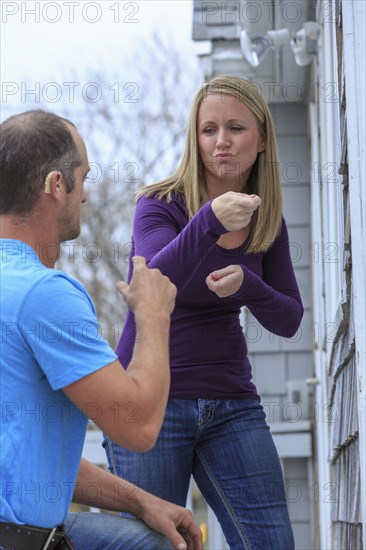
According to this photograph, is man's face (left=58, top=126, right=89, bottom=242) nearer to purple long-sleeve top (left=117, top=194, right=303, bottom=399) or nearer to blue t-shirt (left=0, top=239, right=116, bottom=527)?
blue t-shirt (left=0, top=239, right=116, bottom=527)

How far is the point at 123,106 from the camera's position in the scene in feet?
41.3

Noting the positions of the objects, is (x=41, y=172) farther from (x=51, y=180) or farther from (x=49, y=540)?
(x=49, y=540)

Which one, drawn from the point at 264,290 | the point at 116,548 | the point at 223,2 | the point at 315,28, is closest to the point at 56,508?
the point at 116,548

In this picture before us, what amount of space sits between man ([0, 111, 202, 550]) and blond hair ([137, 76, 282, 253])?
1.87 feet

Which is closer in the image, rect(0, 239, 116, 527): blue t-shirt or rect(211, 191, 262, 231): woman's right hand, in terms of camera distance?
rect(0, 239, 116, 527): blue t-shirt

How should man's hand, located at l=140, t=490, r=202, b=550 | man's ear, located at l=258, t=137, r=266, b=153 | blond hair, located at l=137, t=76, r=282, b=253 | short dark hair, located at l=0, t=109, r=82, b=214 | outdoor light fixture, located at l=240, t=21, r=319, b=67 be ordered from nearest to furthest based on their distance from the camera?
Result: 1. short dark hair, located at l=0, t=109, r=82, b=214
2. man's hand, located at l=140, t=490, r=202, b=550
3. blond hair, located at l=137, t=76, r=282, b=253
4. man's ear, located at l=258, t=137, r=266, b=153
5. outdoor light fixture, located at l=240, t=21, r=319, b=67

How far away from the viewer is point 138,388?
1.62 m

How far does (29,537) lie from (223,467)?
778 mm

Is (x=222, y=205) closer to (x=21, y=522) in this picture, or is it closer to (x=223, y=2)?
(x=21, y=522)

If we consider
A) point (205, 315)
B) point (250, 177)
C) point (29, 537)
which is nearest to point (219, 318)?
point (205, 315)

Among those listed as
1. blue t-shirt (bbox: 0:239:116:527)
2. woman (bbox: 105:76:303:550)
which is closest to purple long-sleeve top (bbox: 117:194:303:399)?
woman (bbox: 105:76:303:550)

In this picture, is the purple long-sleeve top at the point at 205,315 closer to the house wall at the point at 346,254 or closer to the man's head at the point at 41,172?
the house wall at the point at 346,254

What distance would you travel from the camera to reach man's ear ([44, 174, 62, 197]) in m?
1.74

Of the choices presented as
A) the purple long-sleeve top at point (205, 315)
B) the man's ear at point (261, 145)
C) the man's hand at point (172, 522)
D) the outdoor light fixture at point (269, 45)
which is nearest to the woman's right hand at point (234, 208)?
the purple long-sleeve top at point (205, 315)
